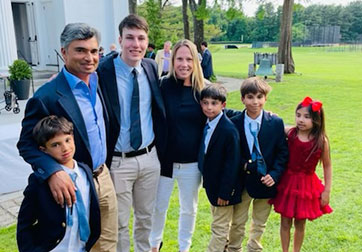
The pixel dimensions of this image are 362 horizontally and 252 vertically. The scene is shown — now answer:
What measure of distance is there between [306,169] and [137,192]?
142cm

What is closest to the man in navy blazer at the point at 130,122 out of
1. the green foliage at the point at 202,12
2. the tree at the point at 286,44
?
the green foliage at the point at 202,12

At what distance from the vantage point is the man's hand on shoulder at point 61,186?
1.97m

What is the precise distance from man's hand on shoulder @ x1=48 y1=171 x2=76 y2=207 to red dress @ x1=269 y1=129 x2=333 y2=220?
1718 millimetres

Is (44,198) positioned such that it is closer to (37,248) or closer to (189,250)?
(37,248)

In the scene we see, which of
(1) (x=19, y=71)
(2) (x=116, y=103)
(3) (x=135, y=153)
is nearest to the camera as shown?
(2) (x=116, y=103)

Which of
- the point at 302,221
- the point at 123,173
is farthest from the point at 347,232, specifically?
the point at 123,173

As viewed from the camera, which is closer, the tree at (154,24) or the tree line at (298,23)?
the tree at (154,24)

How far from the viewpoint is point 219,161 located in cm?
281

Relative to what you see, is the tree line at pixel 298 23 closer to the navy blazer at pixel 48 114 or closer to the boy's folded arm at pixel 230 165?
the boy's folded arm at pixel 230 165

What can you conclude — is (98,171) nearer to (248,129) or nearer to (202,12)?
(248,129)

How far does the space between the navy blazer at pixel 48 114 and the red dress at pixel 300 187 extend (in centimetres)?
162

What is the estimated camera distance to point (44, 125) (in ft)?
6.56

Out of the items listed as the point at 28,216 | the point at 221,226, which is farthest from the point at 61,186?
the point at 221,226

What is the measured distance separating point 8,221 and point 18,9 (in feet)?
38.0
